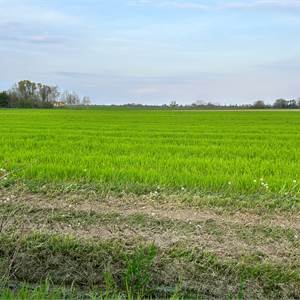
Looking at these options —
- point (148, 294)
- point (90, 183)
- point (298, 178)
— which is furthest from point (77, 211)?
point (298, 178)

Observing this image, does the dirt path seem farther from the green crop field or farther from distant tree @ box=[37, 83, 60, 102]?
distant tree @ box=[37, 83, 60, 102]

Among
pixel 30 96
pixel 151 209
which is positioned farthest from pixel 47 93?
pixel 151 209

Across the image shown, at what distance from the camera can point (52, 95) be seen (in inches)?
4857

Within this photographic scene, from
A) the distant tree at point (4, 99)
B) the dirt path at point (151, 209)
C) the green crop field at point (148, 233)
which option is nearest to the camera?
the green crop field at point (148, 233)

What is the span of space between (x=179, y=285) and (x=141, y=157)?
734cm

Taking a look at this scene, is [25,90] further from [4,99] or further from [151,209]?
[151,209]

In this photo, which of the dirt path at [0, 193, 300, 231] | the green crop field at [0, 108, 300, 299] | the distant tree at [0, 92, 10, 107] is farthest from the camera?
the distant tree at [0, 92, 10, 107]

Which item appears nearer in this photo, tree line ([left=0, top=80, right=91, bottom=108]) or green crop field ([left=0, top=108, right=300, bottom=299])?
green crop field ([left=0, top=108, right=300, bottom=299])

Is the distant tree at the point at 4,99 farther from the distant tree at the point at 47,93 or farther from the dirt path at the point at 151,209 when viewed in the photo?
the dirt path at the point at 151,209

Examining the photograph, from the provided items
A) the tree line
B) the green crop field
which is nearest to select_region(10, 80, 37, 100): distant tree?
the tree line

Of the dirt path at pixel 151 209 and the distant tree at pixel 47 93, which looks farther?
the distant tree at pixel 47 93

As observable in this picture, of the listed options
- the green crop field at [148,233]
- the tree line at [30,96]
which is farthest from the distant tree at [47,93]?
the green crop field at [148,233]

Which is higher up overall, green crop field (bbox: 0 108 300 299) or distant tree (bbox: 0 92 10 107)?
distant tree (bbox: 0 92 10 107)

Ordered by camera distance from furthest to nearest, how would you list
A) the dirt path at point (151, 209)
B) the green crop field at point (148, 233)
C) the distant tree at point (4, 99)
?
1. the distant tree at point (4, 99)
2. the dirt path at point (151, 209)
3. the green crop field at point (148, 233)
